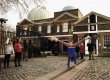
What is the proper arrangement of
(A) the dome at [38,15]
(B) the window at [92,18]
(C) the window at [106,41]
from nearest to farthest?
(C) the window at [106,41]
(B) the window at [92,18]
(A) the dome at [38,15]

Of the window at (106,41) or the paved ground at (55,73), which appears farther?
the window at (106,41)

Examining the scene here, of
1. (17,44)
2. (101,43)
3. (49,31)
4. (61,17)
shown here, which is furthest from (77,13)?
(17,44)

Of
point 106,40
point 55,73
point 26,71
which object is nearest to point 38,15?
point 106,40

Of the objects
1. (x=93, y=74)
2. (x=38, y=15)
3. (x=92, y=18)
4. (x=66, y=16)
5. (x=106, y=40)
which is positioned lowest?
(x=93, y=74)

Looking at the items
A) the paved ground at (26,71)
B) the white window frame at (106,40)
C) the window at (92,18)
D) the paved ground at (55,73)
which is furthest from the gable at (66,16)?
the paved ground at (55,73)

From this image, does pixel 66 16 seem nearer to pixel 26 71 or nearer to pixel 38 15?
pixel 38 15

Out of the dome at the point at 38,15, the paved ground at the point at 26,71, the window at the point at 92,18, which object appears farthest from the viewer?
the dome at the point at 38,15

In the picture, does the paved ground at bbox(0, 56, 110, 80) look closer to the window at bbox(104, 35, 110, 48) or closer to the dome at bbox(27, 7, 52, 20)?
the window at bbox(104, 35, 110, 48)

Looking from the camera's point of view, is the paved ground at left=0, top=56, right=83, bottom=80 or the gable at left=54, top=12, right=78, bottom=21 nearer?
the paved ground at left=0, top=56, right=83, bottom=80

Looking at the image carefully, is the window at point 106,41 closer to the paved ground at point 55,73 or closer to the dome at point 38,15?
the paved ground at point 55,73

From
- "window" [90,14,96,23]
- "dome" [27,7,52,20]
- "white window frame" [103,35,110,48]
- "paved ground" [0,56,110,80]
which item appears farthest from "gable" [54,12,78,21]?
"paved ground" [0,56,110,80]

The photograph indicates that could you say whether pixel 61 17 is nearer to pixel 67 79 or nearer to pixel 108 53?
pixel 108 53

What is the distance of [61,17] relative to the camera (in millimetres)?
43844

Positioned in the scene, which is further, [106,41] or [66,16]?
[66,16]
